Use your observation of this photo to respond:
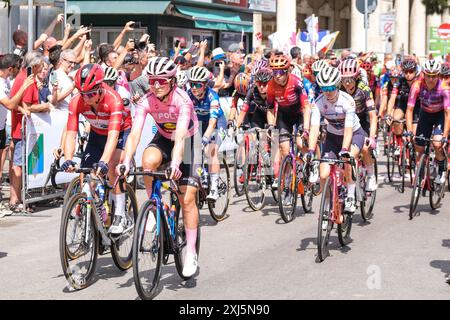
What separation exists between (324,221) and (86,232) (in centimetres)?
255

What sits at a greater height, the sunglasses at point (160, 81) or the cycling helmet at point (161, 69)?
the cycling helmet at point (161, 69)

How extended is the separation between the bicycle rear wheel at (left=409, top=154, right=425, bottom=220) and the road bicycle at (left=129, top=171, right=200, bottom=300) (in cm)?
483

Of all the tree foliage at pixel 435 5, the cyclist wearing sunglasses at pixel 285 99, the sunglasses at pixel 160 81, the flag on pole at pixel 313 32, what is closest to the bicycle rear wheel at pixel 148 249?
the sunglasses at pixel 160 81

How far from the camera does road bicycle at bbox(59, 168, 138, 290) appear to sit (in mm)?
7543

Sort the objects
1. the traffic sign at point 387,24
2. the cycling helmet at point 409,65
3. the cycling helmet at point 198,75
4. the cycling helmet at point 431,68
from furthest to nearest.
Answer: the traffic sign at point 387,24, the cycling helmet at point 409,65, the cycling helmet at point 431,68, the cycling helmet at point 198,75

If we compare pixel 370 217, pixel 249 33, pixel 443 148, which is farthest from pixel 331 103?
pixel 249 33

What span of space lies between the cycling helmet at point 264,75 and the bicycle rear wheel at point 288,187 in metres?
1.45

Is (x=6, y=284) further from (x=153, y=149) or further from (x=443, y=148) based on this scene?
(x=443, y=148)

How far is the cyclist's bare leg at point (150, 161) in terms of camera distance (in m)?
8.09

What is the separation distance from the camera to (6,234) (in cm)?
1067

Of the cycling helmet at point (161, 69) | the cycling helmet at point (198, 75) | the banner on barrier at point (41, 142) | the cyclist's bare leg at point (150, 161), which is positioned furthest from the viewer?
the banner on barrier at point (41, 142)

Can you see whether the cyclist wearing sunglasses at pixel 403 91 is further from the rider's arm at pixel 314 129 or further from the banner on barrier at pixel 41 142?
the banner on barrier at pixel 41 142

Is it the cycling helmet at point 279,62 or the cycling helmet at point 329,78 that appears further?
the cycling helmet at point 279,62

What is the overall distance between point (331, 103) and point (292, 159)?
180 cm
